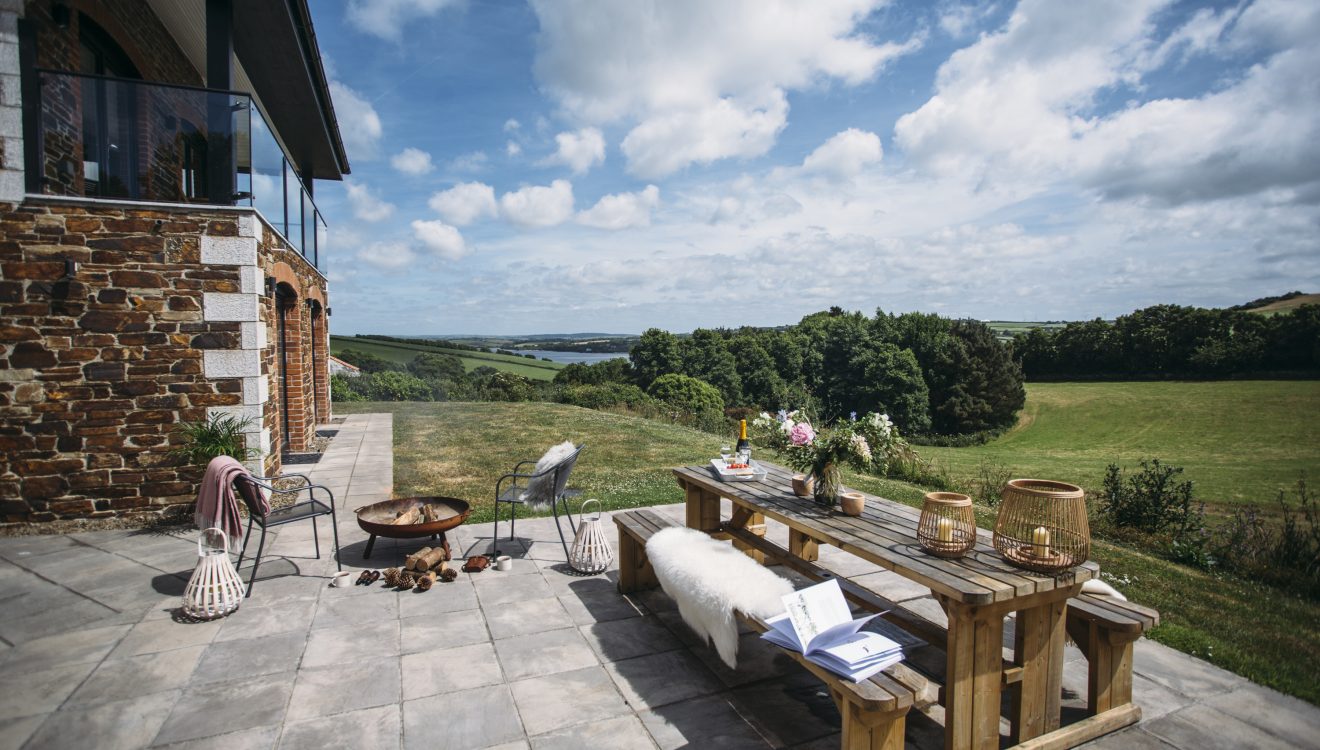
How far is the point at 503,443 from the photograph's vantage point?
10.8 meters

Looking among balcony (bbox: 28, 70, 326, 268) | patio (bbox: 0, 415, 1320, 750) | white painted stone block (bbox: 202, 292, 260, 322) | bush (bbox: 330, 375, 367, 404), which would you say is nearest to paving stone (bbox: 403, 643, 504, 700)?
patio (bbox: 0, 415, 1320, 750)

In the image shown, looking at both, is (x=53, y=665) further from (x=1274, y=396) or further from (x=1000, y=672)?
(x=1274, y=396)

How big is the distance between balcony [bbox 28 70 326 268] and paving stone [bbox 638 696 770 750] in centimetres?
559

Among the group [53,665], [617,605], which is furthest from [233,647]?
[617,605]

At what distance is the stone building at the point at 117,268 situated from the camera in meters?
4.91

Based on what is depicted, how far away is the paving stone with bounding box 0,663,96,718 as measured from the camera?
8.70ft

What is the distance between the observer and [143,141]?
16.5 ft

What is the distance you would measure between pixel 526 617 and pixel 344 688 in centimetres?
105

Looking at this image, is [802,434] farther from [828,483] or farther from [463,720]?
[463,720]

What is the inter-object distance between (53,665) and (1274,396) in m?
17.9

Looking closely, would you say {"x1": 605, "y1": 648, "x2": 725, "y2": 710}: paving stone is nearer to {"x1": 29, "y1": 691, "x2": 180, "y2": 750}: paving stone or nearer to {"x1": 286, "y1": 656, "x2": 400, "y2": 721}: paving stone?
{"x1": 286, "y1": 656, "x2": 400, "y2": 721}: paving stone

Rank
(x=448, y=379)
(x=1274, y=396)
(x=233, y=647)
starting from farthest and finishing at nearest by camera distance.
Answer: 1. (x=448, y=379)
2. (x=1274, y=396)
3. (x=233, y=647)

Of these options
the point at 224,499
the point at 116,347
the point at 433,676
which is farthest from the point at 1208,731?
the point at 116,347

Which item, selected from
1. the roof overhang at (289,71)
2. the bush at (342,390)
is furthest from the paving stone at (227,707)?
the bush at (342,390)
